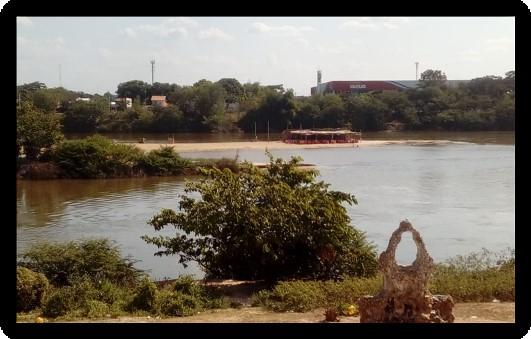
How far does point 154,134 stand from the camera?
58.0 meters

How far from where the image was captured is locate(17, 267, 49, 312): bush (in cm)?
780

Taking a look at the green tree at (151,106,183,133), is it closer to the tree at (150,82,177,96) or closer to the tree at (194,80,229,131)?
the tree at (194,80,229,131)

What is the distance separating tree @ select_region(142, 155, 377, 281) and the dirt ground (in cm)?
213

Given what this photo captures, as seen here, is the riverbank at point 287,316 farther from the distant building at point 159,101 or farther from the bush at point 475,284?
the distant building at point 159,101

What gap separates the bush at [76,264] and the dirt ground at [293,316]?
2848 mm

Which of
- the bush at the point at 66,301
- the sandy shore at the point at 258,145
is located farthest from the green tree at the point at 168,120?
the bush at the point at 66,301

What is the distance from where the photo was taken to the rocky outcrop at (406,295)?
5.23 m

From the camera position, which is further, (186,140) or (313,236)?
(186,140)

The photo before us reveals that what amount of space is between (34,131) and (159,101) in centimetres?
3619

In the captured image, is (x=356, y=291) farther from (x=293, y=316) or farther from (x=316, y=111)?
(x=316, y=111)

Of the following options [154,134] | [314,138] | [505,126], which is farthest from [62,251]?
[505,126]

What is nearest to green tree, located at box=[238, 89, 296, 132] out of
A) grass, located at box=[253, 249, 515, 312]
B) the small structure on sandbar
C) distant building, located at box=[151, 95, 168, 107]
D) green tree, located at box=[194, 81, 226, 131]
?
green tree, located at box=[194, 81, 226, 131]
